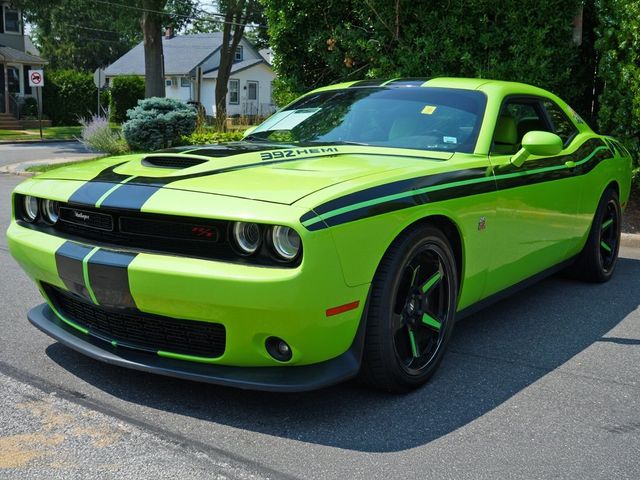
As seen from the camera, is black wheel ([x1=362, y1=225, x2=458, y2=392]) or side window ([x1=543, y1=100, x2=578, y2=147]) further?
side window ([x1=543, y1=100, x2=578, y2=147])

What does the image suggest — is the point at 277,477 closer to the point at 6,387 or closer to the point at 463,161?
the point at 6,387

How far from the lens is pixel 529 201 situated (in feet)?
14.2

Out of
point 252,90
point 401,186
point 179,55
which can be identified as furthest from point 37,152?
point 179,55

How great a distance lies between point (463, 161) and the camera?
3881 millimetres

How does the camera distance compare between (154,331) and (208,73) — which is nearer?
(154,331)

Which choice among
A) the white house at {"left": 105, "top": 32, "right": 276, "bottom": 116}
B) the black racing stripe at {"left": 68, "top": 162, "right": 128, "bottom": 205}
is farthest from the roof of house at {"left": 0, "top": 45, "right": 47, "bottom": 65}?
the black racing stripe at {"left": 68, "top": 162, "right": 128, "bottom": 205}

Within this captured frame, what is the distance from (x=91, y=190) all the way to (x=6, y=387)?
102cm

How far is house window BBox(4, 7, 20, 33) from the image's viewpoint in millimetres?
37219

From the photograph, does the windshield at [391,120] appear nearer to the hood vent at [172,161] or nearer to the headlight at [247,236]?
the hood vent at [172,161]

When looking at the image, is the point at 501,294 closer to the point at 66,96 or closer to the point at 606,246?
the point at 606,246

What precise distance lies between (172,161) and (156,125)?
11.9 metres

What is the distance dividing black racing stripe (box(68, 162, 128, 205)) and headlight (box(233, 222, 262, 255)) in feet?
2.37

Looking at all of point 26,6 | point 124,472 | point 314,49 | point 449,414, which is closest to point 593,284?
point 449,414

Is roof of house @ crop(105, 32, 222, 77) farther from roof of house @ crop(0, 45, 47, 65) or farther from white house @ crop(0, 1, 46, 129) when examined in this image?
roof of house @ crop(0, 45, 47, 65)
